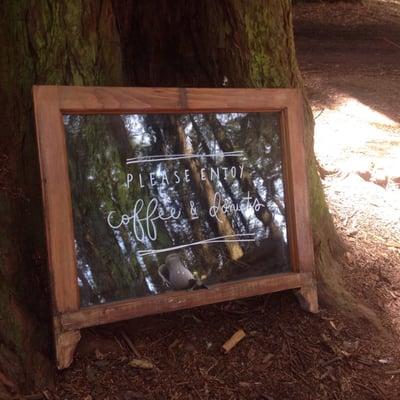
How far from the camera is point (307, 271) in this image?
130 inches

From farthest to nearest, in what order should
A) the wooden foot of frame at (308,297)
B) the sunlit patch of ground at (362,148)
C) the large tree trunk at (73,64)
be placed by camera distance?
the sunlit patch of ground at (362,148) < the wooden foot of frame at (308,297) < the large tree trunk at (73,64)

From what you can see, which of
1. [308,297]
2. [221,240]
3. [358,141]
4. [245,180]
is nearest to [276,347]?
[308,297]

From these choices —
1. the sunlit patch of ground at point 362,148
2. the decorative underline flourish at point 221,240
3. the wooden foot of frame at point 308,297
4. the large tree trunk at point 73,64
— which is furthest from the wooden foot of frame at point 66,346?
the sunlit patch of ground at point 362,148

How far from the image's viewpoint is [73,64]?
3.02 m

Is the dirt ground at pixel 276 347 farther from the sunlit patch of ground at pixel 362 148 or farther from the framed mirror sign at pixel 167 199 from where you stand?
the framed mirror sign at pixel 167 199

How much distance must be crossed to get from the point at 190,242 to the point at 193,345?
538 mm

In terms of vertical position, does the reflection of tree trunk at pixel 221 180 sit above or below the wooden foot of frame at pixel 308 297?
above

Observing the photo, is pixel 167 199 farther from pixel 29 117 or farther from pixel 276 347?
pixel 276 347

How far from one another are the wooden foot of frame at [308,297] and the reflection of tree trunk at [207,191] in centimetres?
44

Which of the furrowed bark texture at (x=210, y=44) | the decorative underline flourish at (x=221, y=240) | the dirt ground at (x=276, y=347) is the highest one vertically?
the furrowed bark texture at (x=210, y=44)

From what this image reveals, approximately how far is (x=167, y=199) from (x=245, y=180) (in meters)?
0.46

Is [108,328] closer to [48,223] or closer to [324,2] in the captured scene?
[48,223]

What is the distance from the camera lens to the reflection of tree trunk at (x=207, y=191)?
3.04m

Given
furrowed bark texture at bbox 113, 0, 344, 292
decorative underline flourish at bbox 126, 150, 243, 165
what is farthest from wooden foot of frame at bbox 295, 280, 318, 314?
decorative underline flourish at bbox 126, 150, 243, 165
